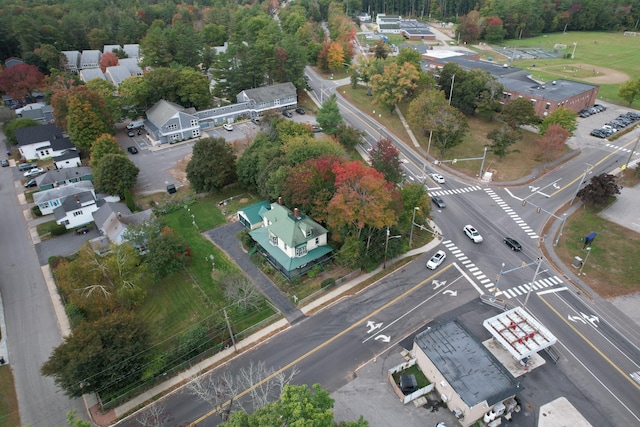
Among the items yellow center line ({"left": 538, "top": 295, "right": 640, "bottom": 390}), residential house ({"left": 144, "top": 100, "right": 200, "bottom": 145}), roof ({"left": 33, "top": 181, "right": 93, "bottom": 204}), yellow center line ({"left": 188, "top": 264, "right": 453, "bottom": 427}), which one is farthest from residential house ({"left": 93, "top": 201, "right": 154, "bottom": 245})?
yellow center line ({"left": 538, "top": 295, "right": 640, "bottom": 390})

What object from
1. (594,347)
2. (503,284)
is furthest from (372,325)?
(594,347)

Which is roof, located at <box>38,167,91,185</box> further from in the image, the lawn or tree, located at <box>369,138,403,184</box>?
the lawn

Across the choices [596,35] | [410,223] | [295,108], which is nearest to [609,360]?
[410,223]

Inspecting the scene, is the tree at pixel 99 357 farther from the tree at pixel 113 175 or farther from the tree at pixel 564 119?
the tree at pixel 564 119

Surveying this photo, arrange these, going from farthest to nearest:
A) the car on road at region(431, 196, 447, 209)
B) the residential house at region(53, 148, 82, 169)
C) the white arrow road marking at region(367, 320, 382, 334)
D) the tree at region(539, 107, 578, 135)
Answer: the tree at region(539, 107, 578, 135) → the residential house at region(53, 148, 82, 169) → the car on road at region(431, 196, 447, 209) → the white arrow road marking at region(367, 320, 382, 334)

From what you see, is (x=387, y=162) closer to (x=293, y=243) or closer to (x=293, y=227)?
(x=293, y=227)

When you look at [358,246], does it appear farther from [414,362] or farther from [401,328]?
[414,362]
